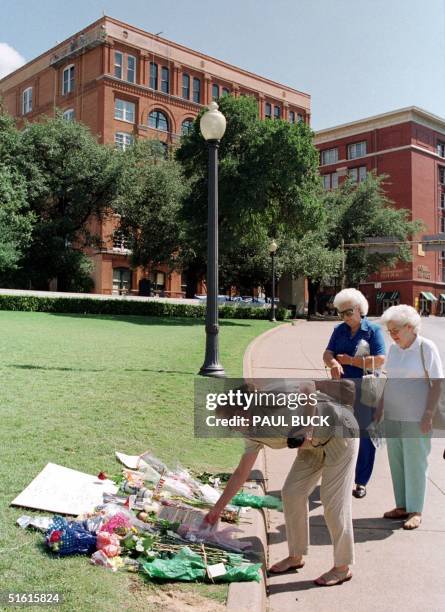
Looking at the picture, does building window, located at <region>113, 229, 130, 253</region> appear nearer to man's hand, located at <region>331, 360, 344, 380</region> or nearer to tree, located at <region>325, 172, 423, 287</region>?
tree, located at <region>325, 172, 423, 287</region>

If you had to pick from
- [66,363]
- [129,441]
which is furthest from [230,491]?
[66,363]

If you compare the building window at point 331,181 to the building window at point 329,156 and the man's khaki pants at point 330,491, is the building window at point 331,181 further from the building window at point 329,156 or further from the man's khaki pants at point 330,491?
the man's khaki pants at point 330,491

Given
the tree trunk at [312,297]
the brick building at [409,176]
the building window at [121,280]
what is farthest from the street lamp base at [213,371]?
the brick building at [409,176]

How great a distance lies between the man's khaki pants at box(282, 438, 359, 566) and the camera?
3.69 metres

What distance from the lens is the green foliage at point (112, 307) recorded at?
93.9 ft

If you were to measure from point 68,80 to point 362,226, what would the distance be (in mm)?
29090

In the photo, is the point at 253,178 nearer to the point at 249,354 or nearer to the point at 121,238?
the point at 121,238

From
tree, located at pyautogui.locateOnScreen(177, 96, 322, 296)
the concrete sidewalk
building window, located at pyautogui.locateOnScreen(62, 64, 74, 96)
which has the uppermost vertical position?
building window, located at pyautogui.locateOnScreen(62, 64, 74, 96)

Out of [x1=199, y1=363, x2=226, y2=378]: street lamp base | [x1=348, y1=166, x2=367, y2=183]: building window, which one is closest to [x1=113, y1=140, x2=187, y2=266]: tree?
[x1=199, y1=363, x2=226, y2=378]: street lamp base

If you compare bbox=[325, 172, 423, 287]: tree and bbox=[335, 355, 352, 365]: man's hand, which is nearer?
bbox=[335, 355, 352, 365]: man's hand

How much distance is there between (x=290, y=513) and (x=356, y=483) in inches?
Result: 77.0

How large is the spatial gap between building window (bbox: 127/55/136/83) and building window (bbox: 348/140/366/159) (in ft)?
101

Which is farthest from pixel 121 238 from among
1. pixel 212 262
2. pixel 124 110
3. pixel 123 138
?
pixel 212 262

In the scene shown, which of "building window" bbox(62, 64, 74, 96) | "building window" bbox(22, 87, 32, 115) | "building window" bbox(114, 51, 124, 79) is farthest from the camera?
"building window" bbox(22, 87, 32, 115)
